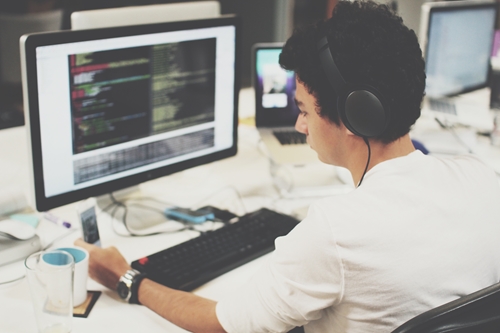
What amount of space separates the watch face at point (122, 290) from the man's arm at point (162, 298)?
0.02 m

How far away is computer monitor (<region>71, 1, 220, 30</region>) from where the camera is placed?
1439 millimetres

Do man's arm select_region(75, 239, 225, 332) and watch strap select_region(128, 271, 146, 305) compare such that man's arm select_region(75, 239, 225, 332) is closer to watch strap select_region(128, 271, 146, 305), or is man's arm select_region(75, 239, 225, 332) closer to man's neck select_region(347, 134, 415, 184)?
watch strap select_region(128, 271, 146, 305)

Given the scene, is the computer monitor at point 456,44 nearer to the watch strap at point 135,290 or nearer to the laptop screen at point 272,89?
the laptop screen at point 272,89

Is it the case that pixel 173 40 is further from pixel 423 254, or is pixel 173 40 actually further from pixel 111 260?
pixel 423 254

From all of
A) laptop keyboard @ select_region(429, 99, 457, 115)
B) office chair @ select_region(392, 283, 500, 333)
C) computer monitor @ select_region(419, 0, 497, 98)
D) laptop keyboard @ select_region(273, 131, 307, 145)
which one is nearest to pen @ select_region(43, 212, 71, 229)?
laptop keyboard @ select_region(273, 131, 307, 145)

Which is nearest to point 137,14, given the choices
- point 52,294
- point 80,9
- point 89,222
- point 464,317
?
point 89,222

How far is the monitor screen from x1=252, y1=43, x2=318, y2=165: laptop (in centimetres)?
23

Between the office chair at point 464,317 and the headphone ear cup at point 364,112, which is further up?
the headphone ear cup at point 364,112

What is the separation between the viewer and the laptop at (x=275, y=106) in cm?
177

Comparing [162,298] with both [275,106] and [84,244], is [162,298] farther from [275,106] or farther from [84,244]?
[275,106]

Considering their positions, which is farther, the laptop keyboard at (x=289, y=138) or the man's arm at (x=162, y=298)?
the laptop keyboard at (x=289, y=138)

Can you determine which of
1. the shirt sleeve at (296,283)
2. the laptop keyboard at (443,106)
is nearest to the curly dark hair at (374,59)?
the shirt sleeve at (296,283)

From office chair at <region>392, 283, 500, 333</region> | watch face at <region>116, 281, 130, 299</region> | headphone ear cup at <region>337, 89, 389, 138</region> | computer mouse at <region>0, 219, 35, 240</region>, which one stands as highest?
headphone ear cup at <region>337, 89, 389, 138</region>

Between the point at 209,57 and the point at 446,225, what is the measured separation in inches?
32.7
